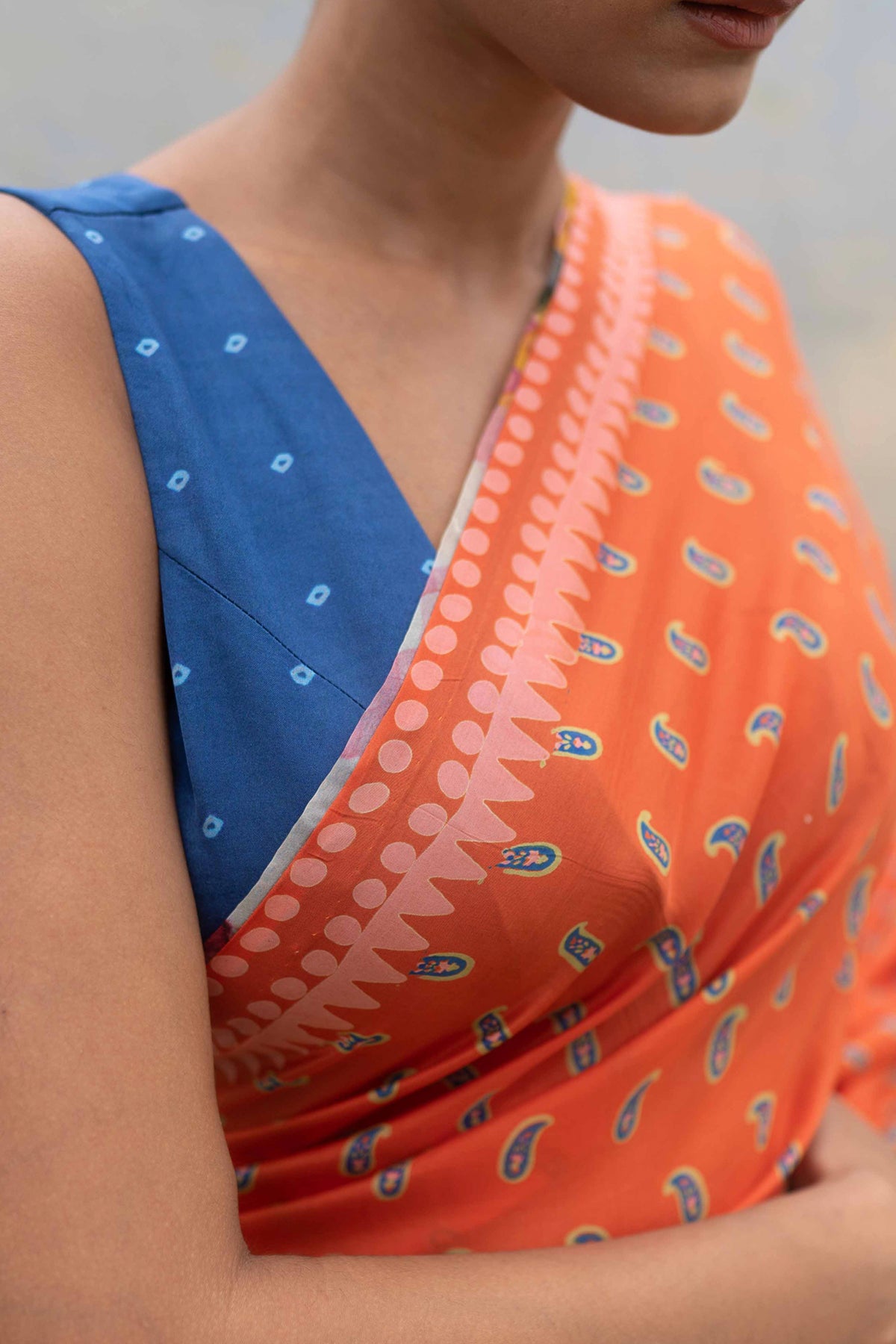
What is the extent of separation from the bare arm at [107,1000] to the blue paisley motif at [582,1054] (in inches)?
3.7

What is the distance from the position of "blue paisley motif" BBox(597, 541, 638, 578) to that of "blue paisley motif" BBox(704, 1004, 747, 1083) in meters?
0.26

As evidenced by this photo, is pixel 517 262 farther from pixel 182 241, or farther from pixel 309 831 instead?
pixel 309 831

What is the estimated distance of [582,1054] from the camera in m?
0.59

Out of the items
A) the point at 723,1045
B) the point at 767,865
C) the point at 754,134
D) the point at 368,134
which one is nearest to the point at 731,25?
the point at 368,134

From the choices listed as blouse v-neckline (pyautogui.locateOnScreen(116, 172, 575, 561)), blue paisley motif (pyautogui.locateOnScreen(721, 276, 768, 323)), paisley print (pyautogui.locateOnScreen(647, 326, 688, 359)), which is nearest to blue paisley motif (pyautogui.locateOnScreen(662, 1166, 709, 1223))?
blouse v-neckline (pyautogui.locateOnScreen(116, 172, 575, 561))

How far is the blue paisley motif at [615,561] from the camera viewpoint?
60 centimetres

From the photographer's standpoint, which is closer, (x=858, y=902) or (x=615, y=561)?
(x=615, y=561)

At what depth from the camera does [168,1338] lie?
1.28 ft

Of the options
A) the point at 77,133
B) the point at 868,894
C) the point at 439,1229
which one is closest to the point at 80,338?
the point at 439,1229

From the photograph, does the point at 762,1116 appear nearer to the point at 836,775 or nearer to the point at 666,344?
the point at 836,775

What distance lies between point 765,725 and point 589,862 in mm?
164

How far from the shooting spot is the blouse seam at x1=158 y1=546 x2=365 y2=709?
49cm

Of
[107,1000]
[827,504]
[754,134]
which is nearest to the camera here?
[107,1000]

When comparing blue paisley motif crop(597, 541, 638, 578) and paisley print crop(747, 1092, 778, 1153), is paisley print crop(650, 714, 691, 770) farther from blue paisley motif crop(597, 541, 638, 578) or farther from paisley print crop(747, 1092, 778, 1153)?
paisley print crop(747, 1092, 778, 1153)
